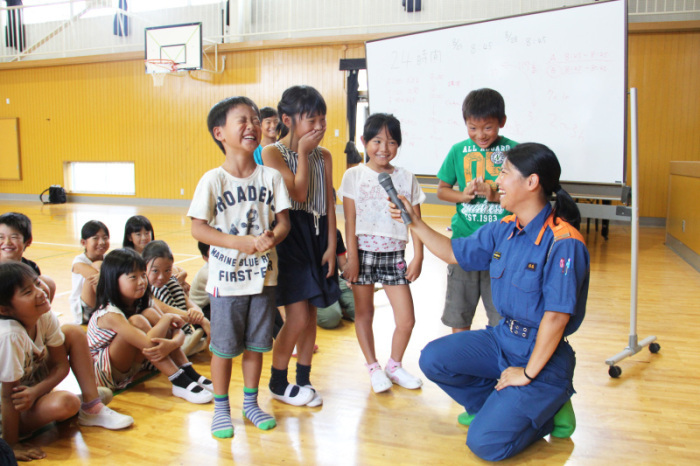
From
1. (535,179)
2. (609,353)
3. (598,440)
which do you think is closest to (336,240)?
(535,179)

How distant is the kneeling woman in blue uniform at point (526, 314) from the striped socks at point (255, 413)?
59 cm

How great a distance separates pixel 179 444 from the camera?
5.48 feet

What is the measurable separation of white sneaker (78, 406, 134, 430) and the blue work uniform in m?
1.03

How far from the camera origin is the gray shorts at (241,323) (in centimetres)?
168

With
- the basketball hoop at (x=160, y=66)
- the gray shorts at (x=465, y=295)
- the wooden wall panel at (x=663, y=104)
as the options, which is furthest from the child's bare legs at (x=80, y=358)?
the basketball hoop at (x=160, y=66)

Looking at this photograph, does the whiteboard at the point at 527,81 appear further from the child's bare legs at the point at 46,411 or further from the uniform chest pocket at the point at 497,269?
the child's bare legs at the point at 46,411

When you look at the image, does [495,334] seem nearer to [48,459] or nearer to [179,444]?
[179,444]

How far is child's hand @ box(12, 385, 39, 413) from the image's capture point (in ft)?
5.10

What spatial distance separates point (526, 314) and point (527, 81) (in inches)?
70.6

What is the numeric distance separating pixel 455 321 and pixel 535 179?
783 millimetres

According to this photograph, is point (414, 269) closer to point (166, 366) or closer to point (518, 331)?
point (518, 331)

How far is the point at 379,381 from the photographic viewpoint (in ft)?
6.88

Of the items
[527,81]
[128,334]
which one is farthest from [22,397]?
[527,81]

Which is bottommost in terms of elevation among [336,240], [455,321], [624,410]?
[624,410]
